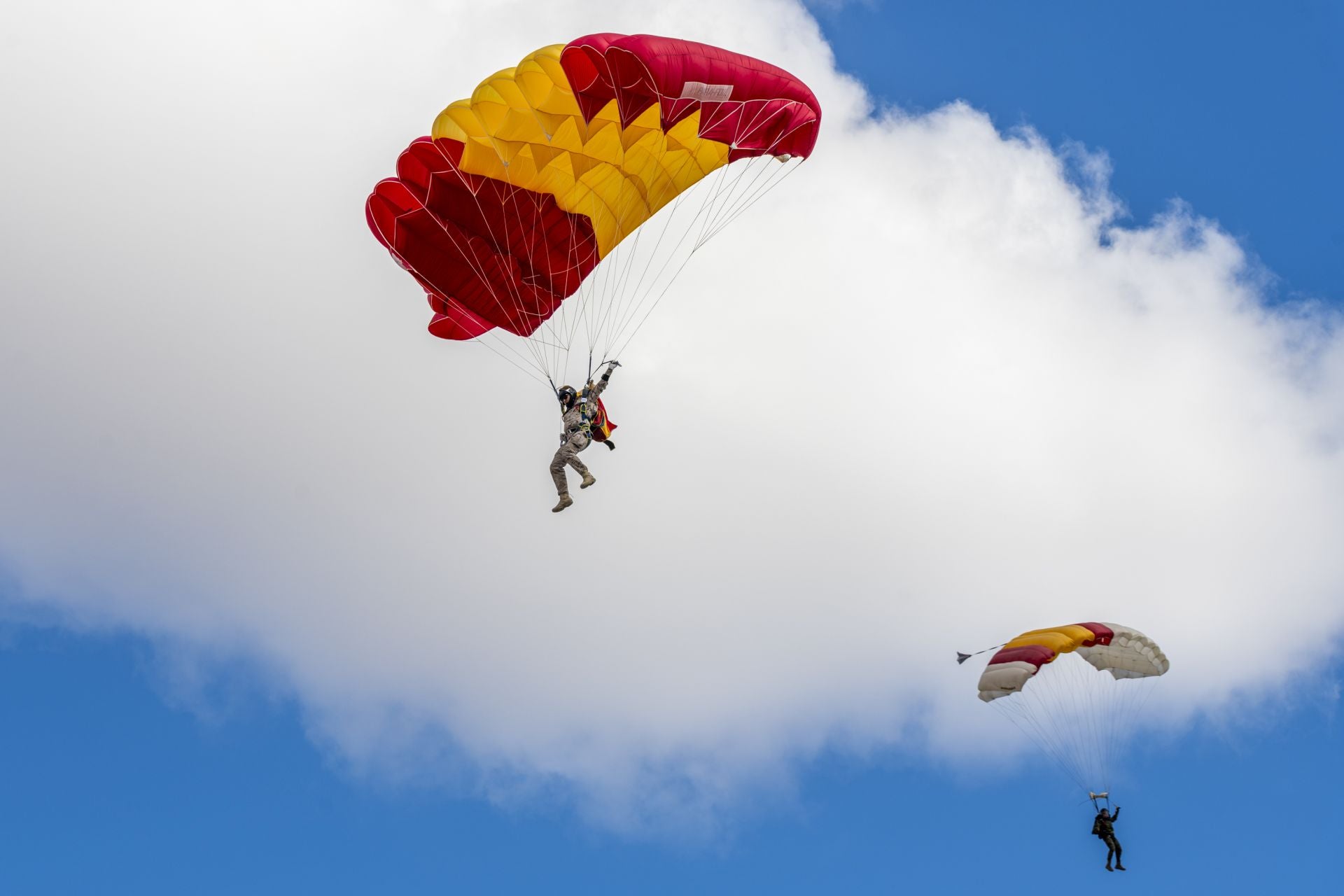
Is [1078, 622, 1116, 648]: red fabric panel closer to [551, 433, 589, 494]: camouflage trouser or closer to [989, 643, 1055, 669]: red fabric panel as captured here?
[989, 643, 1055, 669]: red fabric panel

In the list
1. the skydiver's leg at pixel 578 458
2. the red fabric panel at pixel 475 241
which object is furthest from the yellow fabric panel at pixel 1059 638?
the red fabric panel at pixel 475 241

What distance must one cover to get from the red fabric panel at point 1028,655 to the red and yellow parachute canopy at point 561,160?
8290 millimetres

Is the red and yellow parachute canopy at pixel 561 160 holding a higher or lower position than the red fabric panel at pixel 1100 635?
higher

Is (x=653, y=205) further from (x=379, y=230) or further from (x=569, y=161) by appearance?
(x=379, y=230)

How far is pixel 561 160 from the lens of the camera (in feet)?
91.5

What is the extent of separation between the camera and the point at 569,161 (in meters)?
28.0

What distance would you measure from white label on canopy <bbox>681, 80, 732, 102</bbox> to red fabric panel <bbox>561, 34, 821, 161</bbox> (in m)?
0.01

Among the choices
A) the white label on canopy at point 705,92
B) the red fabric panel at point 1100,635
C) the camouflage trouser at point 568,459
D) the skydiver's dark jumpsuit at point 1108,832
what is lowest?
the skydiver's dark jumpsuit at point 1108,832

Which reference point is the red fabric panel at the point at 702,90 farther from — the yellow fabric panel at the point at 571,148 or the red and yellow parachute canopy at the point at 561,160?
the yellow fabric panel at the point at 571,148

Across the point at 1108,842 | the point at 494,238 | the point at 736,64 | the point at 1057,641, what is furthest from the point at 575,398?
the point at 1108,842

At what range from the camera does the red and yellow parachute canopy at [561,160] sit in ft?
87.2

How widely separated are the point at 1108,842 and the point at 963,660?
3.86 m

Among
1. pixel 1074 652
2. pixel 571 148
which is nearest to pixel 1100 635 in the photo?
pixel 1074 652

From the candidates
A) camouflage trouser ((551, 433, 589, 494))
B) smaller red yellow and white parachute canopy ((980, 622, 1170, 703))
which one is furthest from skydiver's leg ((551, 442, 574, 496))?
smaller red yellow and white parachute canopy ((980, 622, 1170, 703))
